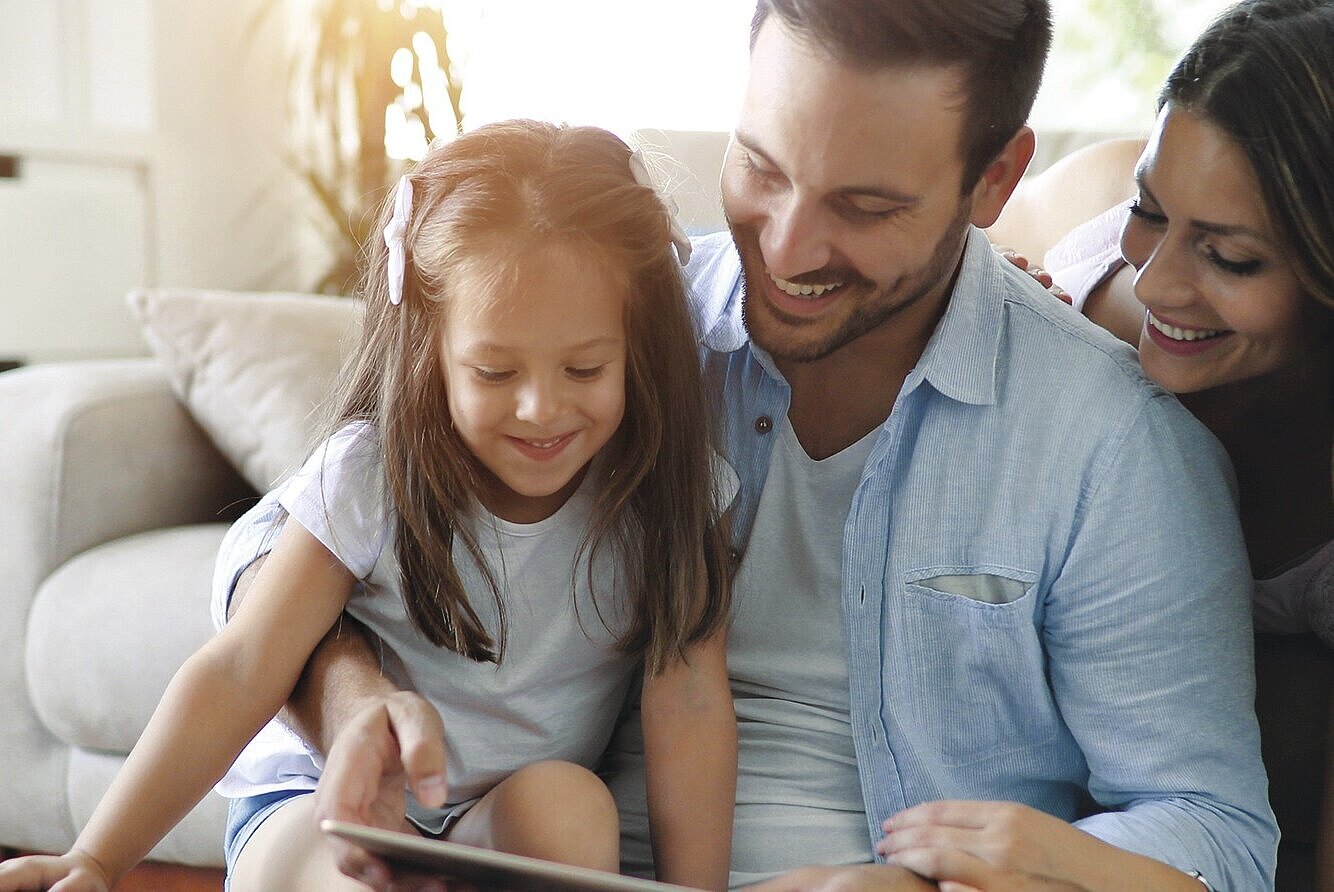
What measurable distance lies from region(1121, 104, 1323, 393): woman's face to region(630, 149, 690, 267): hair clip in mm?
373

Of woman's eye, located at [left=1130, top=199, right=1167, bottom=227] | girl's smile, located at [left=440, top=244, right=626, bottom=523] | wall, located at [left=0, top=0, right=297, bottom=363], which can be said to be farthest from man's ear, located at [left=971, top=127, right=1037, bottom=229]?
wall, located at [left=0, top=0, right=297, bottom=363]

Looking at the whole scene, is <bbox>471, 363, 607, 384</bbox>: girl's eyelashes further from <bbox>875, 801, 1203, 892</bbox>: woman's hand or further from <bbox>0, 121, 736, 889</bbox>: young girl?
<bbox>875, 801, 1203, 892</bbox>: woman's hand

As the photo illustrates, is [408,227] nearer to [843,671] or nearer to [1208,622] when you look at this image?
[843,671]

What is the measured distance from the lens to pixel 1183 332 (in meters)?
1.06

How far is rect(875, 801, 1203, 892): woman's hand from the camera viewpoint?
90 cm

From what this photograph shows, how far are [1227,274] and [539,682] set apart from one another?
0.64 metres

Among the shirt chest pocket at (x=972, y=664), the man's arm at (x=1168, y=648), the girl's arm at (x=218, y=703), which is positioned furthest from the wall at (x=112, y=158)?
the man's arm at (x=1168, y=648)

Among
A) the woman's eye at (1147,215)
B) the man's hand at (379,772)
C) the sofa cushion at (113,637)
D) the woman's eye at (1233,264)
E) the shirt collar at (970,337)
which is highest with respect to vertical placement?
the woman's eye at (1147,215)

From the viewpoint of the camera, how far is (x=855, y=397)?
118cm

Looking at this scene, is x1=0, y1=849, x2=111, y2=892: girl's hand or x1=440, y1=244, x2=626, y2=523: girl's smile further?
x1=440, y1=244, x2=626, y2=523: girl's smile

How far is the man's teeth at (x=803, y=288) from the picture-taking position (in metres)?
1.08

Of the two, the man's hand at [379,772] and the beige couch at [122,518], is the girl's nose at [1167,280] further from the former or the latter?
the beige couch at [122,518]

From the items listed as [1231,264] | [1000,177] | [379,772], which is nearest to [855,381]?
[1000,177]

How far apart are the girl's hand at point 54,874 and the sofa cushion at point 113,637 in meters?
0.60
